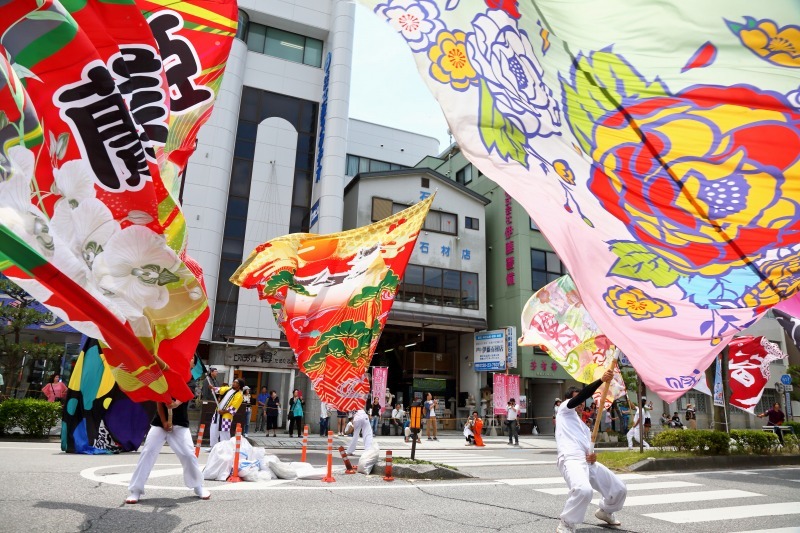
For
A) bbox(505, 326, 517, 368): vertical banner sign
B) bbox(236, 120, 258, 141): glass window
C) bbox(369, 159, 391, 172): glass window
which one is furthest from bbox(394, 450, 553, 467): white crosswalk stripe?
bbox(369, 159, 391, 172): glass window

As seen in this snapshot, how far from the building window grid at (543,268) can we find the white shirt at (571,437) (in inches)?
947

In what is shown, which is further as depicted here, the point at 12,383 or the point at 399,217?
the point at 12,383

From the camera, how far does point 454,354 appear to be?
32219 millimetres

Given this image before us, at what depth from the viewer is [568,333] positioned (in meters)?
16.6

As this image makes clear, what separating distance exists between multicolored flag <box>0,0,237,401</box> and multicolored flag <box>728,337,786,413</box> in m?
19.0

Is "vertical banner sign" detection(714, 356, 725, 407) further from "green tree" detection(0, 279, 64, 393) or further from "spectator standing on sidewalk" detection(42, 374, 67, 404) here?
"green tree" detection(0, 279, 64, 393)

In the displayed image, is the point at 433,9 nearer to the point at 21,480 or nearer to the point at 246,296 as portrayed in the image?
the point at 21,480

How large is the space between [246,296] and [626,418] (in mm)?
22944

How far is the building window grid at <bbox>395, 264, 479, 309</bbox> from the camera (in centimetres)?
2867

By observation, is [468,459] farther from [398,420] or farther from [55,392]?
[55,392]

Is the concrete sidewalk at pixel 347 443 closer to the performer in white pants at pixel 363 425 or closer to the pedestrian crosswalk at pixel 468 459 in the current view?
the pedestrian crosswalk at pixel 468 459

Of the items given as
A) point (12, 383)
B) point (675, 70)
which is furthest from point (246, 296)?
point (675, 70)

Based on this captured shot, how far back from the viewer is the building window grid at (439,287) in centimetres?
2867

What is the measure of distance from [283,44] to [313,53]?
1.63 metres
